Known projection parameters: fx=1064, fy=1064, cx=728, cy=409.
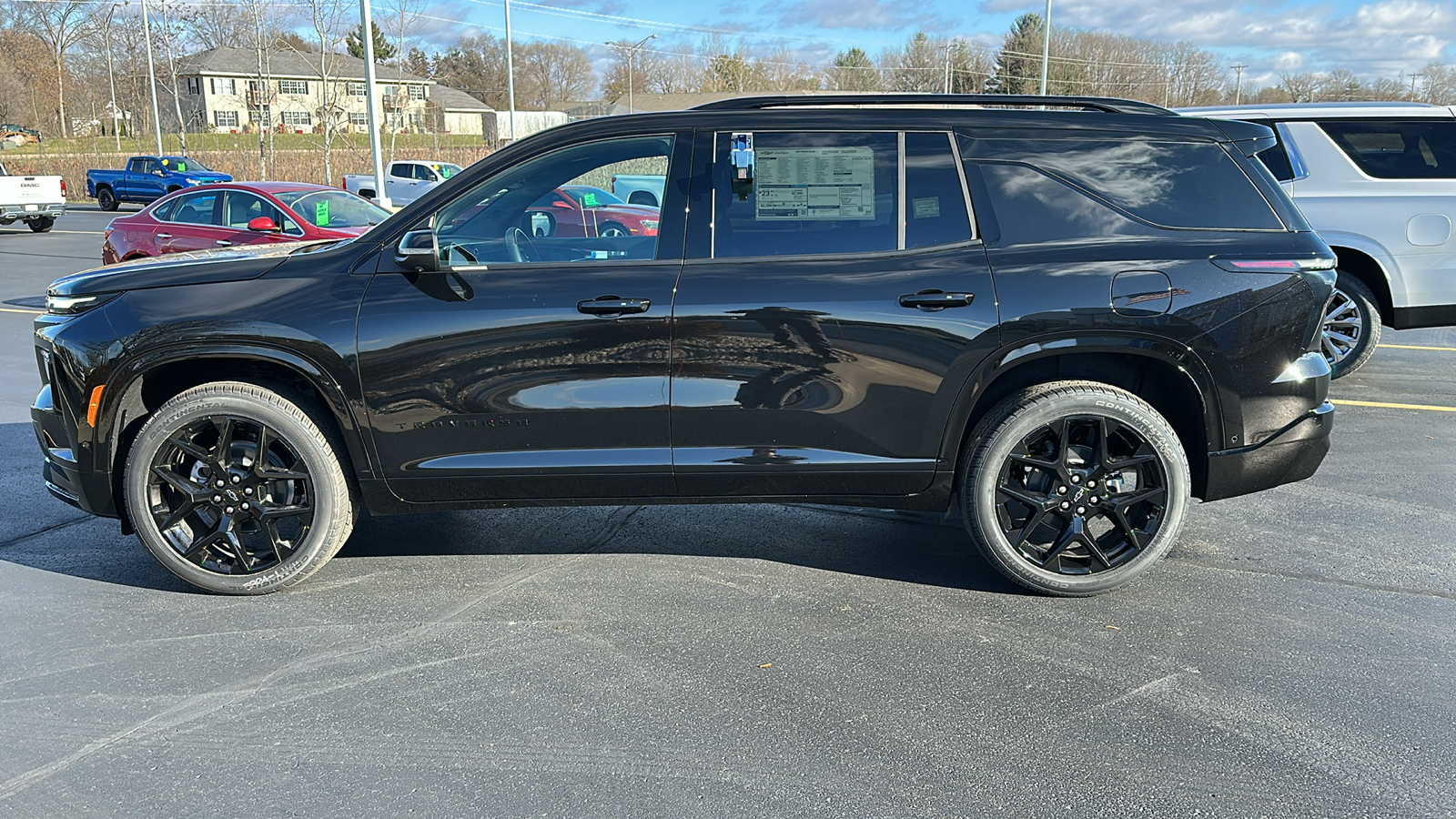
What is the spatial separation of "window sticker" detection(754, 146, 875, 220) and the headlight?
2.51 metres

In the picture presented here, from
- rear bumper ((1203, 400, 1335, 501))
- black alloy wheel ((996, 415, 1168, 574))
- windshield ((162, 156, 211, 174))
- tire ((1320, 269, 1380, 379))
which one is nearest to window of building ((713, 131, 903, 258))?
black alloy wheel ((996, 415, 1168, 574))

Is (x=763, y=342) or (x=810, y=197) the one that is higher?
(x=810, y=197)

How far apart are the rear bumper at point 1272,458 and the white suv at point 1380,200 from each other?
369cm

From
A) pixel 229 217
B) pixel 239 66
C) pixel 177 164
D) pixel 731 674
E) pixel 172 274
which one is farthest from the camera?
pixel 239 66

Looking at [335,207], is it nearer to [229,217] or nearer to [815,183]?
[229,217]

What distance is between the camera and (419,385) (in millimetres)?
3947

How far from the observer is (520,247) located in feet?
13.4

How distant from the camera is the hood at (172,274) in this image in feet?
13.2

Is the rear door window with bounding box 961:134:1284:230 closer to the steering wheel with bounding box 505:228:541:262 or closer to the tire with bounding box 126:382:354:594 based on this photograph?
the steering wheel with bounding box 505:228:541:262

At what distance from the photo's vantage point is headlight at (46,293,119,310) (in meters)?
4.07

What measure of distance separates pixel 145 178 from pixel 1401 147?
3667 cm

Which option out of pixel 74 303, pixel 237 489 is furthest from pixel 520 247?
pixel 74 303

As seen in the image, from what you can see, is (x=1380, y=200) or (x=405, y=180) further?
(x=405, y=180)

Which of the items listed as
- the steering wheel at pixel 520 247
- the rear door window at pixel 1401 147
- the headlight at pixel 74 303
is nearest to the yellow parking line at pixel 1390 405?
the rear door window at pixel 1401 147
